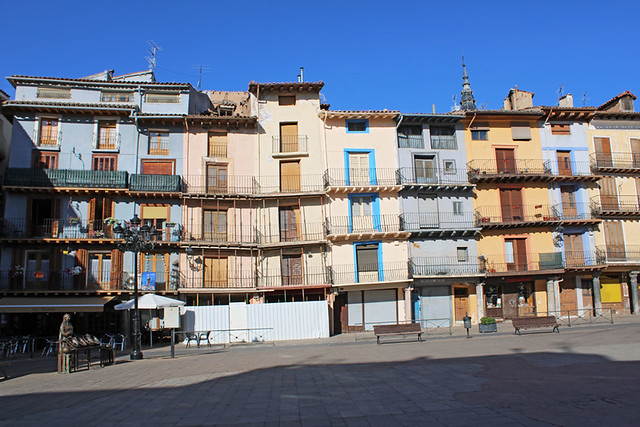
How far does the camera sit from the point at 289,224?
31891mm

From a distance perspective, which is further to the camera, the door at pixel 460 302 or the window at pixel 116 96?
the door at pixel 460 302

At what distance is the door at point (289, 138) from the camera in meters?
32.7

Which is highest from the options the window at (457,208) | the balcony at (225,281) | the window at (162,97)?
the window at (162,97)

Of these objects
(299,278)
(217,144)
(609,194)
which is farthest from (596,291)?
(217,144)

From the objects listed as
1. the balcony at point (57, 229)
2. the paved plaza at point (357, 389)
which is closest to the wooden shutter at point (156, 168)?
the balcony at point (57, 229)

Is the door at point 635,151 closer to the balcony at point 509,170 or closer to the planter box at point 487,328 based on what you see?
the balcony at point 509,170

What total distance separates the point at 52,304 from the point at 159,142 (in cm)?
1182

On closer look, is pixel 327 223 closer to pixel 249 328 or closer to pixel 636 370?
pixel 249 328

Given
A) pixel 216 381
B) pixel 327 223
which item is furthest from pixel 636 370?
pixel 327 223

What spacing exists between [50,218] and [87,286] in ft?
16.5

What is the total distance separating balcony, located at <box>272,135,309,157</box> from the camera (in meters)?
32.4

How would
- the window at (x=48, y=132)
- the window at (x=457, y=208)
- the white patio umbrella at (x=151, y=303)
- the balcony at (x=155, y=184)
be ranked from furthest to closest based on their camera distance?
the window at (x=457, y=208), the window at (x=48, y=132), the balcony at (x=155, y=184), the white patio umbrella at (x=151, y=303)

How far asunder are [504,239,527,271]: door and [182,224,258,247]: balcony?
57.1 feet

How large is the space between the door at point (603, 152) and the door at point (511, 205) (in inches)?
263
